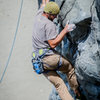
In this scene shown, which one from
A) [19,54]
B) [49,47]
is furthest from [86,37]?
[19,54]

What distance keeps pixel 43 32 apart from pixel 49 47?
0.34 metres

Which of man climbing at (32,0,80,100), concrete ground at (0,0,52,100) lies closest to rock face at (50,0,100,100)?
man climbing at (32,0,80,100)

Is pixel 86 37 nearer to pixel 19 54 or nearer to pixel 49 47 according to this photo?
pixel 49 47

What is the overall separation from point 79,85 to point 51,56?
0.95 meters

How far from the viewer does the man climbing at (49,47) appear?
3768mm

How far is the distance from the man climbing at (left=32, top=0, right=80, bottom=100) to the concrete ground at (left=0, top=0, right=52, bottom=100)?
3.30 metres

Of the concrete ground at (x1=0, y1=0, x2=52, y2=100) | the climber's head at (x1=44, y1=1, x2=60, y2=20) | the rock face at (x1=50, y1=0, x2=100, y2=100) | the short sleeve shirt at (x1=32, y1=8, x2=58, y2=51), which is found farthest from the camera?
the concrete ground at (x1=0, y1=0, x2=52, y2=100)

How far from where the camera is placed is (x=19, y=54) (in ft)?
25.7

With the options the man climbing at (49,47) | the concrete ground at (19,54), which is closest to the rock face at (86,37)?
the man climbing at (49,47)

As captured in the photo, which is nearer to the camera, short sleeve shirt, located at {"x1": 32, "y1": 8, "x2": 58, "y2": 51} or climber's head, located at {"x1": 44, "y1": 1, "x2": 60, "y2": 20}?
climber's head, located at {"x1": 44, "y1": 1, "x2": 60, "y2": 20}

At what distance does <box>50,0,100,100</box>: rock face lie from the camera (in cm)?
340

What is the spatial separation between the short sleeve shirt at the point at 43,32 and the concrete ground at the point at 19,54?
367 centimetres

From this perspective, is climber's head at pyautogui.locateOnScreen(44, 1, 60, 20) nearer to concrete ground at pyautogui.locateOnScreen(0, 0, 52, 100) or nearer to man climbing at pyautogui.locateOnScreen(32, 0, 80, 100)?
man climbing at pyautogui.locateOnScreen(32, 0, 80, 100)

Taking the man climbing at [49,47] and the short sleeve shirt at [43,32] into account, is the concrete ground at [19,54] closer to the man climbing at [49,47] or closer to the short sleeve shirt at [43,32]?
the man climbing at [49,47]
